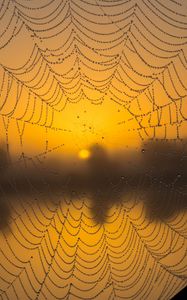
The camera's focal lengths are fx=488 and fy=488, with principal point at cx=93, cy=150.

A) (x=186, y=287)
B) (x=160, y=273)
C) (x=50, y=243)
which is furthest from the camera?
(x=50, y=243)

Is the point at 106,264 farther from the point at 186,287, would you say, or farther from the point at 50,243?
the point at 186,287

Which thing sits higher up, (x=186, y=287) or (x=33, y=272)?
(x=186, y=287)

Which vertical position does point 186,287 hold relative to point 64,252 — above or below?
above

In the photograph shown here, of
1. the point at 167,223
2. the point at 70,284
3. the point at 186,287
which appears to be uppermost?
the point at 186,287

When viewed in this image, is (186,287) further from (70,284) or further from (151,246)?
(151,246)

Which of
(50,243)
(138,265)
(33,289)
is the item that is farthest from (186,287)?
(50,243)

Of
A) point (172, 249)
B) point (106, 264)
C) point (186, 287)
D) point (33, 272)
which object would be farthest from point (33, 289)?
point (186, 287)

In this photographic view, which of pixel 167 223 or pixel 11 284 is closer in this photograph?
pixel 11 284

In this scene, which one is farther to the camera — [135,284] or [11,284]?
[11,284]

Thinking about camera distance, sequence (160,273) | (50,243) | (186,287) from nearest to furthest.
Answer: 1. (186,287)
2. (160,273)
3. (50,243)
